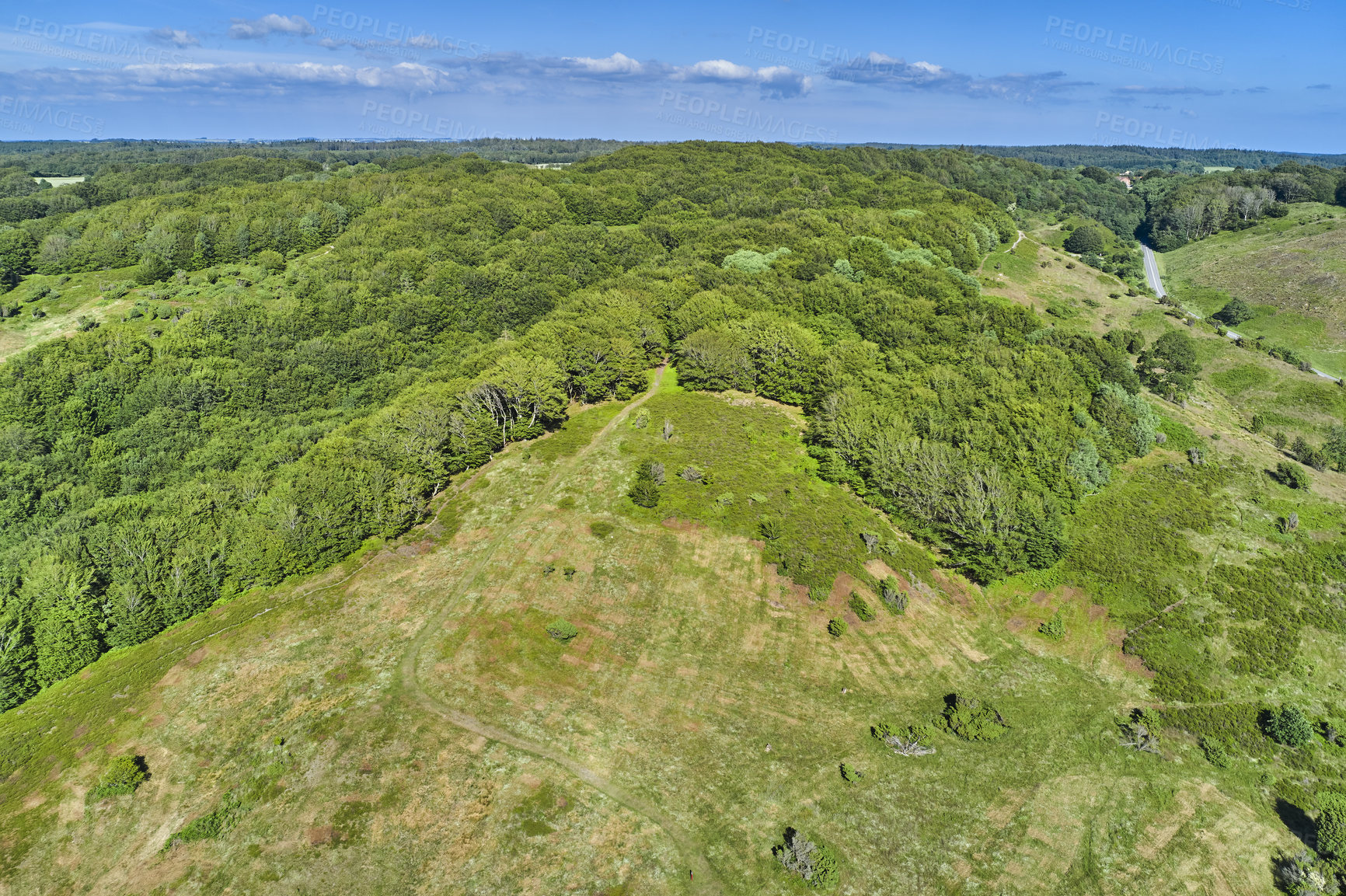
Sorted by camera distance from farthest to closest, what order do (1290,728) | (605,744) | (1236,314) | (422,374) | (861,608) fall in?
(1236,314) < (422,374) < (861,608) < (1290,728) < (605,744)

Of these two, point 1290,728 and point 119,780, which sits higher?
point 1290,728

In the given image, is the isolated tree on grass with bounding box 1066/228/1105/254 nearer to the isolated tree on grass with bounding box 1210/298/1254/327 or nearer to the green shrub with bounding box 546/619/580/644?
the isolated tree on grass with bounding box 1210/298/1254/327

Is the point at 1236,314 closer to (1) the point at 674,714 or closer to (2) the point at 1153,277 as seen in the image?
(2) the point at 1153,277

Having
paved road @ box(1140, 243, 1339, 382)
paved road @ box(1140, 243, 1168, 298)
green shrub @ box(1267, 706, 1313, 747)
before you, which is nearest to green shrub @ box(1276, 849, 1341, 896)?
green shrub @ box(1267, 706, 1313, 747)

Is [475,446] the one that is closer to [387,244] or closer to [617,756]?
[617,756]

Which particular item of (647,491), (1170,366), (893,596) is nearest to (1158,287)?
(1170,366)

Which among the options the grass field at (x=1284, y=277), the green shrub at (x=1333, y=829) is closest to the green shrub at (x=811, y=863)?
the green shrub at (x=1333, y=829)

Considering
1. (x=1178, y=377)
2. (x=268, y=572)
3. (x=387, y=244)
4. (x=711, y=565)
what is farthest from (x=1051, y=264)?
(x=268, y=572)

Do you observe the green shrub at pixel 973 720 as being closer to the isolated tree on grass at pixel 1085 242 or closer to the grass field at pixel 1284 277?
the grass field at pixel 1284 277
